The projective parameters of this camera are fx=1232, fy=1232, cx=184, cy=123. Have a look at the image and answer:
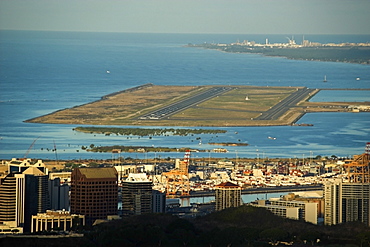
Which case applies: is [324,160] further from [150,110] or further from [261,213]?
[150,110]

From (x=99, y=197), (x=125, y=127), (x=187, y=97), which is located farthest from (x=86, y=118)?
(x=99, y=197)

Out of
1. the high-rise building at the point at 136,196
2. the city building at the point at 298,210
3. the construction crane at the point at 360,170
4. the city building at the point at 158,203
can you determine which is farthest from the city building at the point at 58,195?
the construction crane at the point at 360,170

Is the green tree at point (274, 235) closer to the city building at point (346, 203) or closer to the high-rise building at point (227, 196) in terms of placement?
the city building at point (346, 203)

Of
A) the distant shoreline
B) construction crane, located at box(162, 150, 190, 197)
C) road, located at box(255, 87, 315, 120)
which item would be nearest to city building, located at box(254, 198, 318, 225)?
construction crane, located at box(162, 150, 190, 197)

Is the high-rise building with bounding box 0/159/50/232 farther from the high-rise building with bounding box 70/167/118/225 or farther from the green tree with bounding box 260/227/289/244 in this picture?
the green tree with bounding box 260/227/289/244

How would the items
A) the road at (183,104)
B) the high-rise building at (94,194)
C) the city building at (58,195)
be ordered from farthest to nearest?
the road at (183,104) < the city building at (58,195) < the high-rise building at (94,194)
